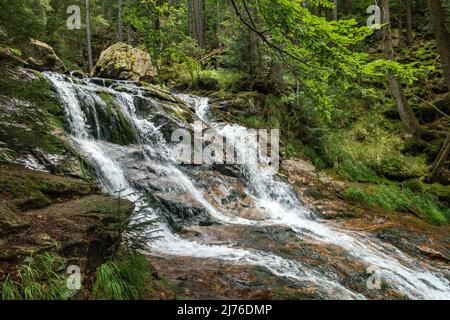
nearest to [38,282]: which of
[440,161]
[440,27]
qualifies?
[440,27]

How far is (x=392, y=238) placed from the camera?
7855 mm

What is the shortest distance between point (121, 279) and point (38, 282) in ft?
2.74

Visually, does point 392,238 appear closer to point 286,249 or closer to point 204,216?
point 286,249

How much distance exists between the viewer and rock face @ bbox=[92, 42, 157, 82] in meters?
15.7

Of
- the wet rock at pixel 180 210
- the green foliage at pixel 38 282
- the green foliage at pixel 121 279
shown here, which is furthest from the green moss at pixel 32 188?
the wet rock at pixel 180 210

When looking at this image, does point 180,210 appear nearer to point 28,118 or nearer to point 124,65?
point 28,118

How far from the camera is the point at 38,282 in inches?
123

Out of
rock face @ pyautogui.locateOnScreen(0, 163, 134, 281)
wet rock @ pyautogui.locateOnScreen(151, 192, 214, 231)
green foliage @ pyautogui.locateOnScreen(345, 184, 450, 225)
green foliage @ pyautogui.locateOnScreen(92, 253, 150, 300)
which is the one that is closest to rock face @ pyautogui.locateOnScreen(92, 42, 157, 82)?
wet rock @ pyautogui.locateOnScreen(151, 192, 214, 231)

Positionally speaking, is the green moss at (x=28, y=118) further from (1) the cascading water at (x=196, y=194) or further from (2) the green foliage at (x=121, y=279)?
(2) the green foliage at (x=121, y=279)

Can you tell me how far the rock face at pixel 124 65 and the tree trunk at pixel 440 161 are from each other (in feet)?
40.2

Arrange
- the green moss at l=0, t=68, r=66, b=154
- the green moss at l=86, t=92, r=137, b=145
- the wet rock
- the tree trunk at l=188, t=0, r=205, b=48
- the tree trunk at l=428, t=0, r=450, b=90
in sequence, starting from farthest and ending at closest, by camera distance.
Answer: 1. the tree trunk at l=188, t=0, r=205, b=48
2. the tree trunk at l=428, t=0, r=450, b=90
3. the green moss at l=86, t=92, r=137, b=145
4. the wet rock
5. the green moss at l=0, t=68, r=66, b=154

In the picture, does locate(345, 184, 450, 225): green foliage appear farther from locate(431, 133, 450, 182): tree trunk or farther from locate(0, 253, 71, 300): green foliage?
locate(0, 253, 71, 300): green foliage

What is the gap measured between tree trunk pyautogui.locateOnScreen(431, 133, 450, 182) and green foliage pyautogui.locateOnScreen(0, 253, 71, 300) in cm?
1256
